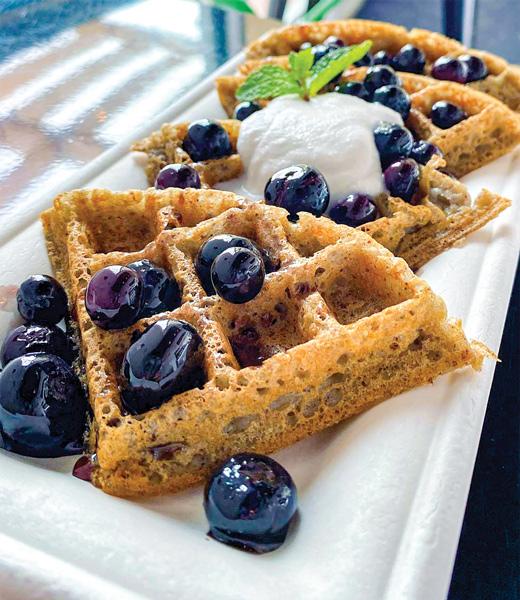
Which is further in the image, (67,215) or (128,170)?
(128,170)

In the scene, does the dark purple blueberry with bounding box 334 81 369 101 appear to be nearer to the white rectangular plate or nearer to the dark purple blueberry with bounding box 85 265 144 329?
the white rectangular plate

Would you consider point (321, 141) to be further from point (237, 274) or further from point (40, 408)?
point (40, 408)

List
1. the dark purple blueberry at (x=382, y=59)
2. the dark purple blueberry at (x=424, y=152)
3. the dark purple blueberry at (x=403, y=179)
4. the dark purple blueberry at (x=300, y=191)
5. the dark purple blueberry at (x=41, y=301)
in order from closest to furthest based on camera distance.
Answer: the dark purple blueberry at (x=41, y=301)
the dark purple blueberry at (x=300, y=191)
the dark purple blueberry at (x=403, y=179)
the dark purple blueberry at (x=424, y=152)
the dark purple blueberry at (x=382, y=59)

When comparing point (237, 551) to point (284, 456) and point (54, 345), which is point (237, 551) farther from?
point (54, 345)

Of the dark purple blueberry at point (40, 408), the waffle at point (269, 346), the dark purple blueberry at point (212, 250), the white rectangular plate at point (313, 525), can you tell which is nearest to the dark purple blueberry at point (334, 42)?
the waffle at point (269, 346)

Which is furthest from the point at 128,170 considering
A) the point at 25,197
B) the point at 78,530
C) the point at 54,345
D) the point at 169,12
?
the point at 169,12

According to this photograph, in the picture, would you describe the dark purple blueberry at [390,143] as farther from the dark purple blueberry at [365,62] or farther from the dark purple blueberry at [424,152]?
the dark purple blueberry at [365,62]
